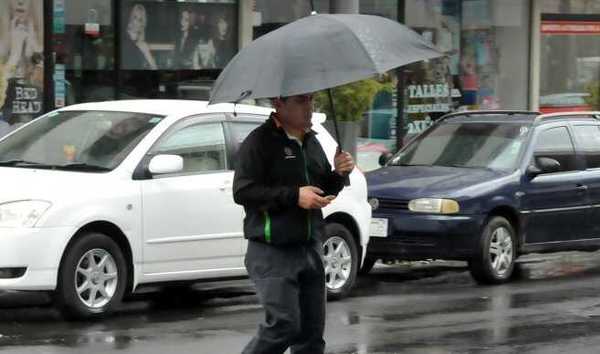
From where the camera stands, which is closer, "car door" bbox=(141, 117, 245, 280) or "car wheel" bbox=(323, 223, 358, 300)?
"car door" bbox=(141, 117, 245, 280)

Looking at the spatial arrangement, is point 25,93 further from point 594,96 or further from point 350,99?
point 594,96

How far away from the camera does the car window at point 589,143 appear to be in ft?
45.3

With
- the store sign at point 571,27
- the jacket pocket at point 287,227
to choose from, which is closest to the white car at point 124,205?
the jacket pocket at point 287,227

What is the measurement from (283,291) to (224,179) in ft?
15.0

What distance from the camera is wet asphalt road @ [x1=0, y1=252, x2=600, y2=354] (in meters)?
8.99

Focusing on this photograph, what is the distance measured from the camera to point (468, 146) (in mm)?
13469

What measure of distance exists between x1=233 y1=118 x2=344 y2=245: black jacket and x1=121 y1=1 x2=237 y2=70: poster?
11.3 meters

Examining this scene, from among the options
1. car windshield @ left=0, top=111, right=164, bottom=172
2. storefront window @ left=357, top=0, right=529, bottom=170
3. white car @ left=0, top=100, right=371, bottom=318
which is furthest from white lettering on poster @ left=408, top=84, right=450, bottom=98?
car windshield @ left=0, top=111, right=164, bottom=172

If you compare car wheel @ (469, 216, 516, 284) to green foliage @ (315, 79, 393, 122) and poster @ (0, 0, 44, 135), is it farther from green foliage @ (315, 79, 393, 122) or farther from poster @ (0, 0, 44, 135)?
poster @ (0, 0, 44, 135)

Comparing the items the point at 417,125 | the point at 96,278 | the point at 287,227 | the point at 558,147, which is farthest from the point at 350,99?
the point at 287,227

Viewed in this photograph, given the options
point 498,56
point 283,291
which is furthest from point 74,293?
point 498,56

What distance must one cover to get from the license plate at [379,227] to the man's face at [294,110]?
19.8ft

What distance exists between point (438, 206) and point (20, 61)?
6.45 metres

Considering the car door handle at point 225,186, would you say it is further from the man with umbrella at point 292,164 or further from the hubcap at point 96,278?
the man with umbrella at point 292,164
